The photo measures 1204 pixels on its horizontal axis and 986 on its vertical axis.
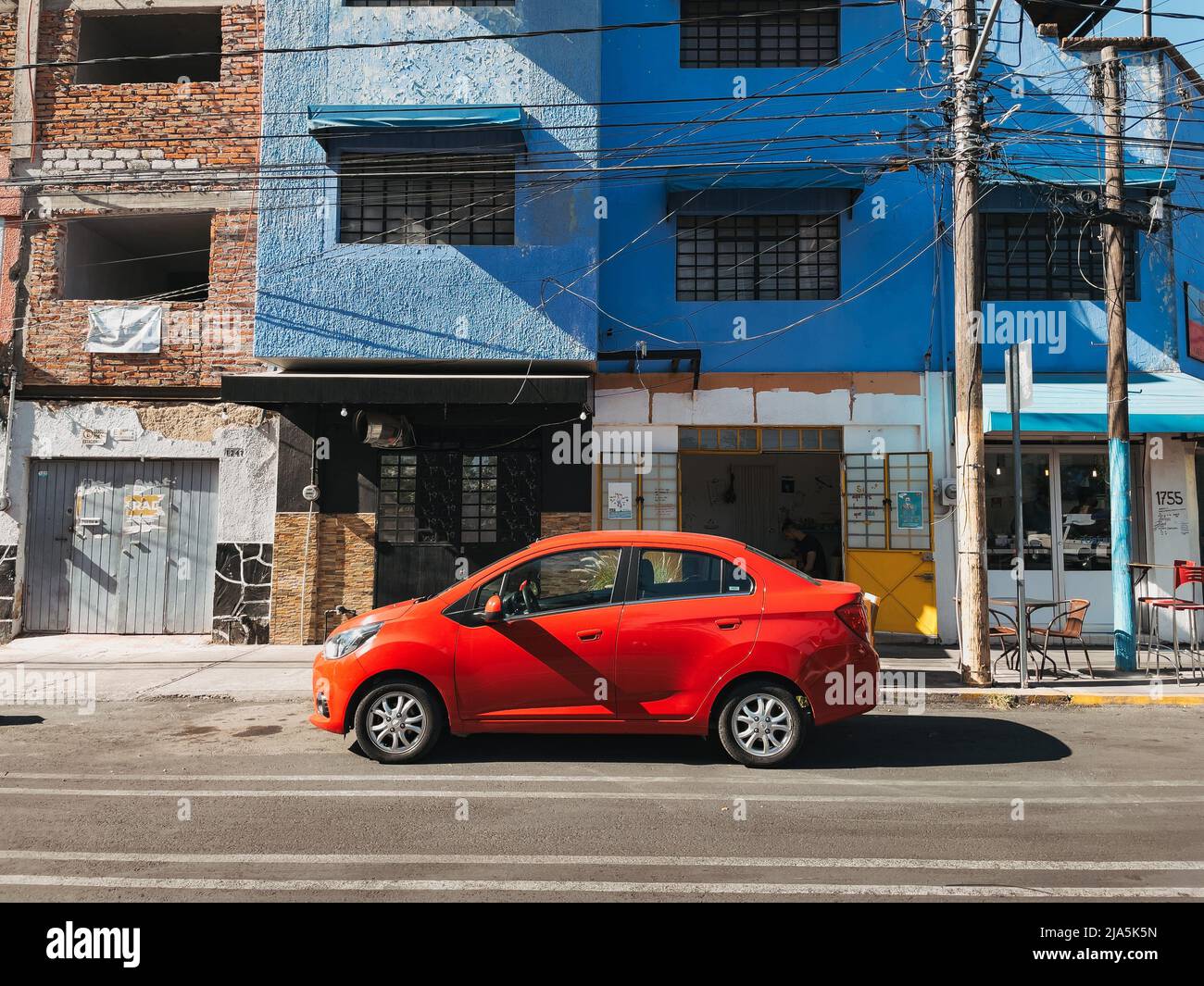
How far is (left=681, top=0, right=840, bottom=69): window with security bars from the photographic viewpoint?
42.4 feet

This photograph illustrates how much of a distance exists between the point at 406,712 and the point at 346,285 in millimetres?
7181

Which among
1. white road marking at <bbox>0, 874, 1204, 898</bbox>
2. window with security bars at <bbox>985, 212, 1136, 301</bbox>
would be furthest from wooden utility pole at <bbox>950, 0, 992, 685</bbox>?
white road marking at <bbox>0, 874, 1204, 898</bbox>

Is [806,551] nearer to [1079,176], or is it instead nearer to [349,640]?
[1079,176]

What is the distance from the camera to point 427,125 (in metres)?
11.4

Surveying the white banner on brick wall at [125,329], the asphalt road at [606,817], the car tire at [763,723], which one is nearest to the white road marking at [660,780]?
the asphalt road at [606,817]

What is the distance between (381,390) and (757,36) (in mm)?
7892

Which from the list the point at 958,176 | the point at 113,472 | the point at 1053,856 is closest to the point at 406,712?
the point at 1053,856

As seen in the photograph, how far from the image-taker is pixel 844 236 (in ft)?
41.7

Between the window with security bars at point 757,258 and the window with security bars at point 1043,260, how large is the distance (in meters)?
2.36

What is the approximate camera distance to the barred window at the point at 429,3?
1212 centimetres

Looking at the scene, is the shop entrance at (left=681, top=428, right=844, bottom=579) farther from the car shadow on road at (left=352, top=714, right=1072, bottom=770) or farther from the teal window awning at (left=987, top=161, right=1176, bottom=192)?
the car shadow on road at (left=352, top=714, right=1072, bottom=770)

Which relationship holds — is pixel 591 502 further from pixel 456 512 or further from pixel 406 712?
pixel 406 712
